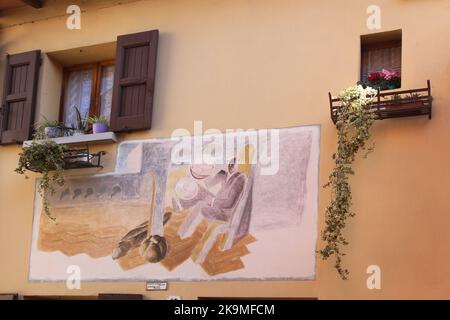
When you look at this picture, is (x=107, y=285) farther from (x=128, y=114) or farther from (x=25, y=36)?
(x=25, y=36)

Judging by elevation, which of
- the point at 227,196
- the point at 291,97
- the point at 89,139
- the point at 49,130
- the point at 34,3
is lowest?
the point at 227,196

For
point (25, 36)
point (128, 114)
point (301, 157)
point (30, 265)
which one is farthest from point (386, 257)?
point (25, 36)

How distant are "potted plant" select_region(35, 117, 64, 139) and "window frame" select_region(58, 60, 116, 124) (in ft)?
1.36

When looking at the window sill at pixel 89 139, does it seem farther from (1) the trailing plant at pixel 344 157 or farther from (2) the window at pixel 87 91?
(1) the trailing plant at pixel 344 157

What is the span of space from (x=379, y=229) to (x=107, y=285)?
2.95m

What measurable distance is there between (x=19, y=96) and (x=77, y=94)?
0.68m

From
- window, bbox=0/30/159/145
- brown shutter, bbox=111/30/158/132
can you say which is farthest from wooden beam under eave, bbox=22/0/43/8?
brown shutter, bbox=111/30/158/132

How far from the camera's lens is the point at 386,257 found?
26.1ft

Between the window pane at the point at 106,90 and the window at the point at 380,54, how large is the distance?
301 centimetres

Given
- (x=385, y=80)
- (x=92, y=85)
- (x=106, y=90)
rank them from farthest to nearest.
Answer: (x=92, y=85) → (x=106, y=90) → (x=385, y=80)

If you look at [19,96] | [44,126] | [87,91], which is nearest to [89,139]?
[44,126]

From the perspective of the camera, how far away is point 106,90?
10.2 meters

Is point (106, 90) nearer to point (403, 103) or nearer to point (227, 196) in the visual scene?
point (227, 196)

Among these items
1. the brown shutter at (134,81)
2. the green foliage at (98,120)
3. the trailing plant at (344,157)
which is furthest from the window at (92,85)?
the trailing plant at (344,157)
